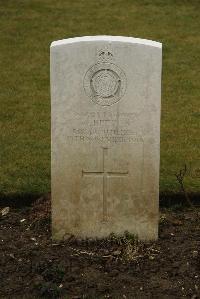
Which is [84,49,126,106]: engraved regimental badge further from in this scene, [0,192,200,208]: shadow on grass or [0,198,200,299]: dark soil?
[0,192,200,208]: shadow on grass

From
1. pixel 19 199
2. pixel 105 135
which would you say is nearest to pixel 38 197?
pixel 19 199

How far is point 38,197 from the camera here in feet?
20.5

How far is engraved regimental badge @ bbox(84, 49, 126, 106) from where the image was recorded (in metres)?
5.04

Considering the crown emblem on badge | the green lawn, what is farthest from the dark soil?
the crown emblem on badge

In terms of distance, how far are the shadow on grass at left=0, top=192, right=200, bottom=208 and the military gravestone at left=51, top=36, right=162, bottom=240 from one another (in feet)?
2.91

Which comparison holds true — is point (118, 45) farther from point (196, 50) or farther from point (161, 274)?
point (196, 50)

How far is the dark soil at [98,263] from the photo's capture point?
4.68 metres

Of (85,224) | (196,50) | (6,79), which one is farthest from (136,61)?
(196,50)

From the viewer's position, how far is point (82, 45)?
16.4ft

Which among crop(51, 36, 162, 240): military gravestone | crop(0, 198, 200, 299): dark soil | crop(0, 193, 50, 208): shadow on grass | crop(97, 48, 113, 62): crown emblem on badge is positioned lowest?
crop(0, 198, 200, 299): dark soil

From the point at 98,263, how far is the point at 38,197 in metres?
1.40

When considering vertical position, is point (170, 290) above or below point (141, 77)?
below

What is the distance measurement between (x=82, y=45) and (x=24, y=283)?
183 centimetres

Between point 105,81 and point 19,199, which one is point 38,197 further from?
point 105,81
